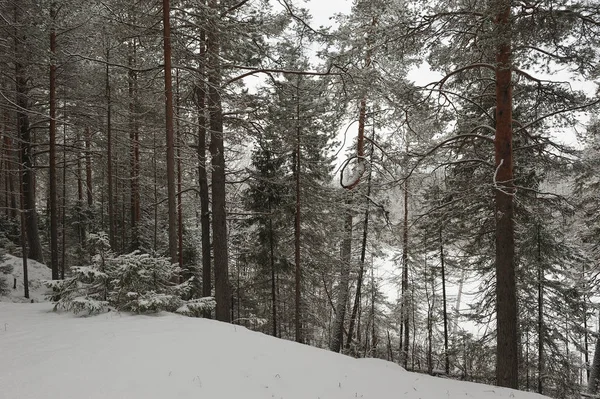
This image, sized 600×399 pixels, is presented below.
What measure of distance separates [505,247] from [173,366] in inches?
262

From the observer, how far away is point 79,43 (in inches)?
436

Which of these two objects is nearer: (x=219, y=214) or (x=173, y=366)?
(x=173, y=366)

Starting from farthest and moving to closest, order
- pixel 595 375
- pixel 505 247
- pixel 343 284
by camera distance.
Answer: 1. pixel 343 284
2. pixel 595 375
3. pixel 505 247

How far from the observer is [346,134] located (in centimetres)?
1022

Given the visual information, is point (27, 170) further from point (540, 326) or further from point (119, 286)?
point (540, 326)

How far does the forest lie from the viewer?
6555 mm

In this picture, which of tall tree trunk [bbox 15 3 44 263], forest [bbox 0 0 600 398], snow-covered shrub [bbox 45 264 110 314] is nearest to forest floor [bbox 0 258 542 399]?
snow-covered shrub [bbox 45 264 110 314]

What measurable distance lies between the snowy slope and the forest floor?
0.04ft

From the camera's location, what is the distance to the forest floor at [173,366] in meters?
3.35

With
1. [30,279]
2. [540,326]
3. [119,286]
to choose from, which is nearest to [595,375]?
[540,326]

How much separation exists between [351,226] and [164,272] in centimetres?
864

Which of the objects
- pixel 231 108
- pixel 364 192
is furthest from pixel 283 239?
pixel 231 108

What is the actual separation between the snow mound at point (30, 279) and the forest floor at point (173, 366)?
6.87m

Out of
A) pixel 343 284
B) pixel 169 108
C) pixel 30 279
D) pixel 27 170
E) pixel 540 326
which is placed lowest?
pixel 540 326
